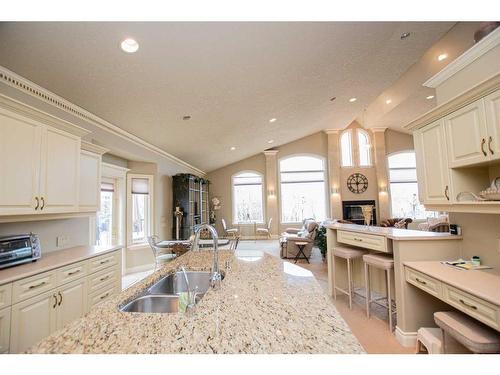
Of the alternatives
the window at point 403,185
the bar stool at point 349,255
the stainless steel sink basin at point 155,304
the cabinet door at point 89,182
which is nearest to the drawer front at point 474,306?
the bar stool at point 349,255

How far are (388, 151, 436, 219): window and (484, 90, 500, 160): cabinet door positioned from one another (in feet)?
27.9

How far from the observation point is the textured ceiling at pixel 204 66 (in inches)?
75.8

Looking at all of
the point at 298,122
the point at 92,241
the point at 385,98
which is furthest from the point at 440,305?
the point at 385,98

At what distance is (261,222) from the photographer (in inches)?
362

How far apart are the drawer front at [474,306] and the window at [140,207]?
192 inches

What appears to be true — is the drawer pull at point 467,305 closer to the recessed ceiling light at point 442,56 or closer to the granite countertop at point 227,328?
the granite countertop at point 227,328

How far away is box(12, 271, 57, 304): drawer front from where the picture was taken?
1556 mm

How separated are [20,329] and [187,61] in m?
2.61

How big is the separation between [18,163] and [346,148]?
954cm

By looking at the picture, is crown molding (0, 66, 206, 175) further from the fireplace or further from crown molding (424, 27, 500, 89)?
the fireplace

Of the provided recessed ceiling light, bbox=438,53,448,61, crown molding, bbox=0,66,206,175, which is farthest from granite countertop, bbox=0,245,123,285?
recessed ceiling light, bbox=438,53,448,61

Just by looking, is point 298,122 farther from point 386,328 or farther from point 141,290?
point 141,290

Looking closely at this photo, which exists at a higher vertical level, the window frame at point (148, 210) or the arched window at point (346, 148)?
the arched window at point (346, 148)

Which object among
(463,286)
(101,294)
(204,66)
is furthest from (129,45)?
(463,286)
